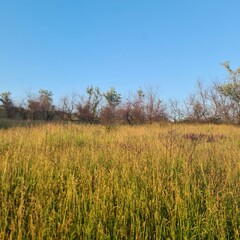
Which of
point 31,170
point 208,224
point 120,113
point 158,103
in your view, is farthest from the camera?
point 120,113

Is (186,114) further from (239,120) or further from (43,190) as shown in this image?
(43,190)

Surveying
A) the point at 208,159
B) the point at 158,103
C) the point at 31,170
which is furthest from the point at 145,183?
the point at 158,103

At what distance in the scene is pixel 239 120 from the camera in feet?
68.3

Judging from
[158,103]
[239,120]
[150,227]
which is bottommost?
[150,227]

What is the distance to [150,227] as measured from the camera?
2240 millimetres

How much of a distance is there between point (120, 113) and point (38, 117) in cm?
1227

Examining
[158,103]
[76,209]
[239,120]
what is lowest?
[76,209]

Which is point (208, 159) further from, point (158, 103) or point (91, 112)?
point (91, 112)

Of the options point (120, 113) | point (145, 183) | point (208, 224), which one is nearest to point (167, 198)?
point (145, 183)

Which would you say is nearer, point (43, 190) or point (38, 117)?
point (43, 190)

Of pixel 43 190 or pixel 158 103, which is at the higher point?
pixel 158 103

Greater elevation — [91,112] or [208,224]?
[91,112]

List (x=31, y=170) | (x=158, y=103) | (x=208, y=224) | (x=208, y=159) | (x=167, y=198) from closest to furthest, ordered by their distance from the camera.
A: (x=208, y=224) → (x=167, y=198) → (x=31, y=170) → (x=208, y=159) → (x=158, y=103)

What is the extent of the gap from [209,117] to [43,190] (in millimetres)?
21786
